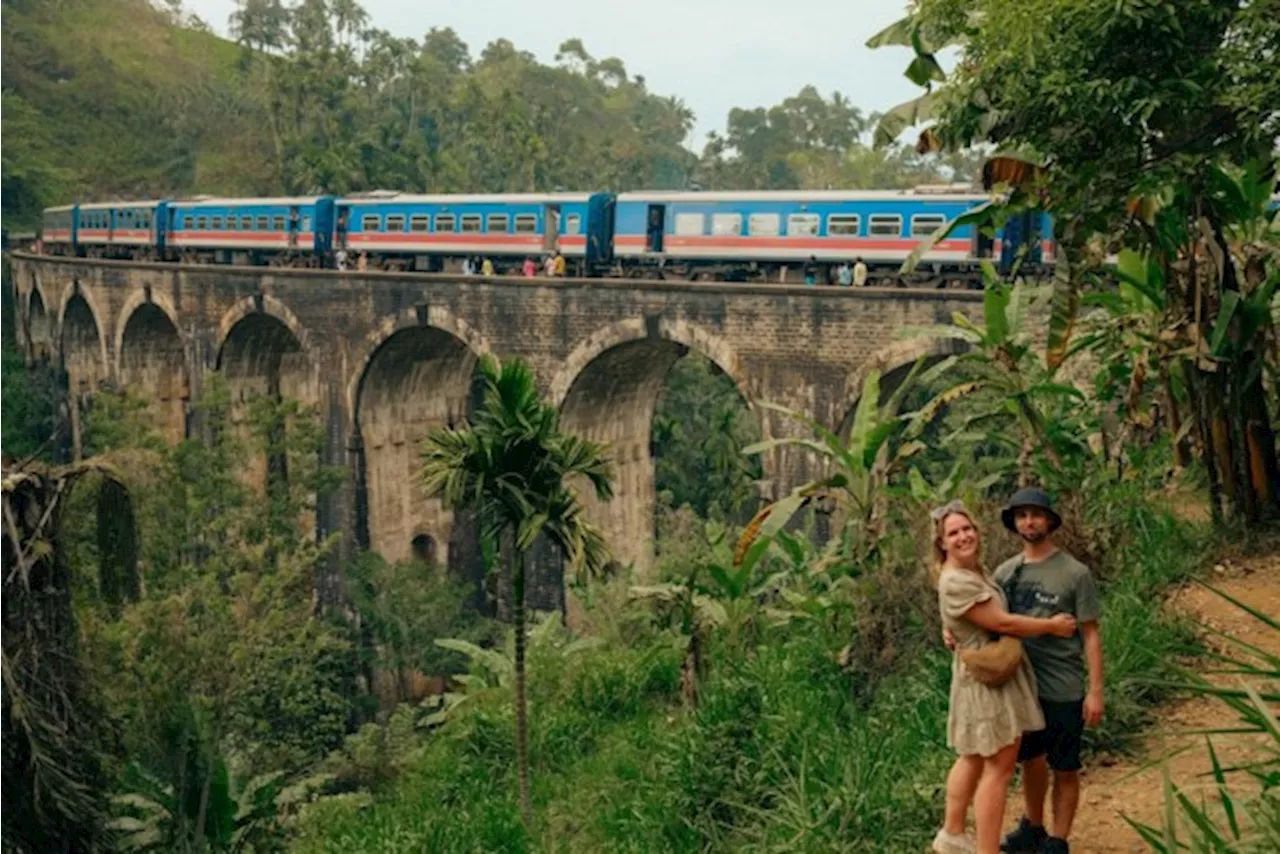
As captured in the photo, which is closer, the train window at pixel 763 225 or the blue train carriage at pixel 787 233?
the blue train carriage at pixel 787 233

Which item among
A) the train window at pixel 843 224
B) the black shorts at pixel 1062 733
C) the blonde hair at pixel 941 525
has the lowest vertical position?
the black shorts at pixel 1062 733

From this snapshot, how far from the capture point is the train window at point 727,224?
2109 cm

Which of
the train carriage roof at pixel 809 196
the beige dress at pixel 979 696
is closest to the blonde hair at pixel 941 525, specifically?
the beige dress at pixel 979 696

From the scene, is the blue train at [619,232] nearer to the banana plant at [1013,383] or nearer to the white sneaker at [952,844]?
the banana plant at [1013,383]

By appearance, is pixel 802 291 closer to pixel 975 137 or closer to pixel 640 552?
pixel 640 552

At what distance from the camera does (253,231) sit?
102ft

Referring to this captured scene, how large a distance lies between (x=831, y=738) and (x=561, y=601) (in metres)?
15.4

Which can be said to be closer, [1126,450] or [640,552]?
[1126,450]

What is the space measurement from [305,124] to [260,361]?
89.4 feet

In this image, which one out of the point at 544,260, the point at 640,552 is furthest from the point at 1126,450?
the point at 544,260

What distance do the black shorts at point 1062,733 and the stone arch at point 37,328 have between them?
38597mm

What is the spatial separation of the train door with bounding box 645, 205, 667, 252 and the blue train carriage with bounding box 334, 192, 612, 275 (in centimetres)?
99

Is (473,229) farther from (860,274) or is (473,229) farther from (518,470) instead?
(518,470)

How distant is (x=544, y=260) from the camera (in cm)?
2448
